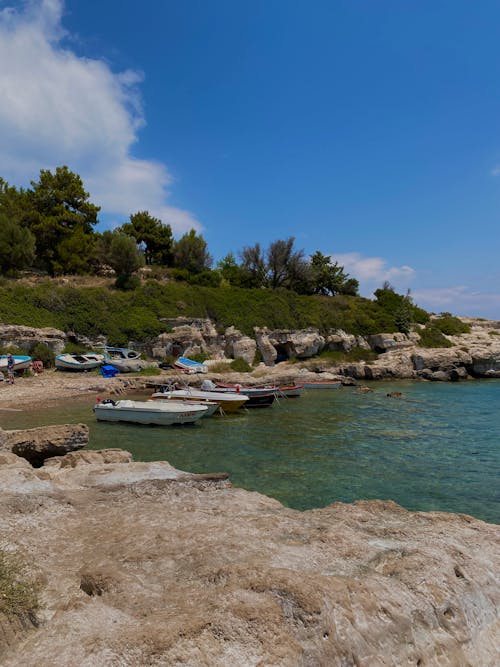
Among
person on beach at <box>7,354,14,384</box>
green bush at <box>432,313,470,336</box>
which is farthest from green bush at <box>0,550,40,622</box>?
green bush at <box>432,313,470,336</box>

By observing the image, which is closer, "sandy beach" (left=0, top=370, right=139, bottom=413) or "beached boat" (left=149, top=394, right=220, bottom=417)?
"beached boat" (left=149, top=394, right=220, bottom=417)

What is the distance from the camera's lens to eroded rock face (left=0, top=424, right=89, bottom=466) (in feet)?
38.2

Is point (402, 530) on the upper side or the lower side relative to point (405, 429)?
upper

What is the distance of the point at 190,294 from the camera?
45938mm

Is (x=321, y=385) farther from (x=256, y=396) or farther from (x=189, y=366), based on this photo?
(x=189, y=366)

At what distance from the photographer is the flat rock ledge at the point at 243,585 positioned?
320cm

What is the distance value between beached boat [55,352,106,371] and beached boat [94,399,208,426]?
1354 cm

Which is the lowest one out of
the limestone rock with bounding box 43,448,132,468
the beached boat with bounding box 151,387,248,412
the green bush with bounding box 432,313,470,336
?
the beached boat with bounding box 151,387,248,412

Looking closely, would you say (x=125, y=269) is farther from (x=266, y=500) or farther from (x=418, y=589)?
(x=418, y=589)

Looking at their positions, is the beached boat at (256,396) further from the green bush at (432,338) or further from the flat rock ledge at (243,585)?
the green bush at (432,338)

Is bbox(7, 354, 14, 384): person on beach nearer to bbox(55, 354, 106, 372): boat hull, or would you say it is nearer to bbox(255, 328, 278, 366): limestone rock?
bbox(55, 354, 106, 372): boat hull

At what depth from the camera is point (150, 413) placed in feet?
62.3

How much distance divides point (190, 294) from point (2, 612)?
1706 inches

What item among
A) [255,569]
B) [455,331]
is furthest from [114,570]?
[455,331]
